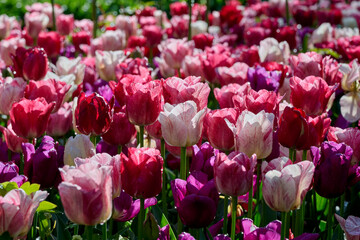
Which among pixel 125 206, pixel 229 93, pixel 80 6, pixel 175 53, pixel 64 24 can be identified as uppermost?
pixel 229 93

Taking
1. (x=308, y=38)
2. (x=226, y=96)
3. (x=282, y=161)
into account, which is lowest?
(x=308, y=38)

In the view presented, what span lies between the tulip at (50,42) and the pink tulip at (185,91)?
208cm

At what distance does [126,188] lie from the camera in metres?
1.67

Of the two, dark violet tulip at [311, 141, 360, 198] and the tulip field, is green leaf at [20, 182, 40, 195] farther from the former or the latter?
dark violet tulip at [311, 141, 360, 198]

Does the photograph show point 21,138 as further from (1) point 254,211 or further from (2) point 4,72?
(2) point 4,72

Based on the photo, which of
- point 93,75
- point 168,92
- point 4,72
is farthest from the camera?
point 4,72

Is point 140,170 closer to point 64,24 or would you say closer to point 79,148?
point 79,148

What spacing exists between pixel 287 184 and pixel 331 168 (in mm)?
258

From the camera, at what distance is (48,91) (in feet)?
7.65

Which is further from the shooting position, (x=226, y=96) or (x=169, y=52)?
(x=169, y=52)

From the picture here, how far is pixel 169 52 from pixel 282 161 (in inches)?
77.0

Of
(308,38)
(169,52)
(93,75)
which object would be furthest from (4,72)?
(308,38)

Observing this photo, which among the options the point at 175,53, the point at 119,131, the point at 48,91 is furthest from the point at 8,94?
the point at 175,53

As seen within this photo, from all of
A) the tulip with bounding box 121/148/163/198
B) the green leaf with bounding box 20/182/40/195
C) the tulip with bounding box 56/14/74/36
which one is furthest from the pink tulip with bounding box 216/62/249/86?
the tulip with bounding box 56/14/74/36
